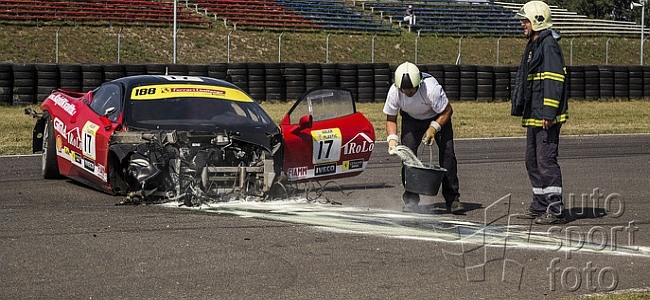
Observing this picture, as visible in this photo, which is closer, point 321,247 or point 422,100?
point 321,247

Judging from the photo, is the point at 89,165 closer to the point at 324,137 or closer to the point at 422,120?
the point at 324,137

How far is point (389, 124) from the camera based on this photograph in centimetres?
1034

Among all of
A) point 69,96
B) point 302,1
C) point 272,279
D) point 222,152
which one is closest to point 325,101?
point 222,152

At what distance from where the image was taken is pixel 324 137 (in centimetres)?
1087

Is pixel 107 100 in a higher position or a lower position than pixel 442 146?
higher

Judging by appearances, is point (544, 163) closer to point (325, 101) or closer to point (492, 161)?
point (325, 101)

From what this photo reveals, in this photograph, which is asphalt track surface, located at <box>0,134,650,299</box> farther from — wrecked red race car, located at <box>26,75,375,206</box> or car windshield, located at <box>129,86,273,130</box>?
car windshield, located at <box>129,86,273,130</box>

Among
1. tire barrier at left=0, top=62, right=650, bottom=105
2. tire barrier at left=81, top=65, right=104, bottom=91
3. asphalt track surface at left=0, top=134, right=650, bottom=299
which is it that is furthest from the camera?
tire barrier at left=81, top=65, right=104, bottom=91

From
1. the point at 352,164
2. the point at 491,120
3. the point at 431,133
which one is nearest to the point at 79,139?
the point at 352,164

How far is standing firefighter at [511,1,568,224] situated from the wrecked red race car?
2.13 m

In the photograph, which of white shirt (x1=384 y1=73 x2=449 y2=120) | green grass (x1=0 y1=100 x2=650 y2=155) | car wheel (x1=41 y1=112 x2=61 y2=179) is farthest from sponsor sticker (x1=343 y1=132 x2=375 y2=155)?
green grass (x1=0 y1=100 x2=650 y2=155)

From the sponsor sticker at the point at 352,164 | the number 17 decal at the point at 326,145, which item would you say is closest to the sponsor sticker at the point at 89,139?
the number 17 decal at the point at 326,145

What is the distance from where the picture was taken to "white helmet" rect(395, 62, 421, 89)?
985 cm

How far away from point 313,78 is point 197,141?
19132mm
